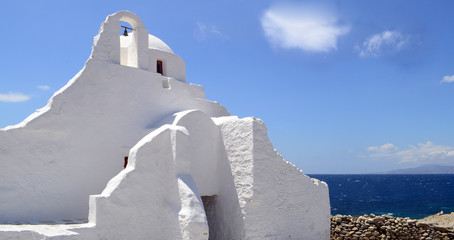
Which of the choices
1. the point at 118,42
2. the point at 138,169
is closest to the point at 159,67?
the point at 118,42

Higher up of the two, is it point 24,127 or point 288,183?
point 24,127

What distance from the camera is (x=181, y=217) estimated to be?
354 inches

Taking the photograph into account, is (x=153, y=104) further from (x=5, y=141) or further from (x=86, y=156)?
(x=5, y=141)

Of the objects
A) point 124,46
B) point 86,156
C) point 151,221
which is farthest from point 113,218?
point 124,46

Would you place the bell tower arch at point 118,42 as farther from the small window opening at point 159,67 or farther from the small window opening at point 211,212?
the small window opening at point 211,212

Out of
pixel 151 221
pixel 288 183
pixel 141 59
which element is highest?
pixel 141 59

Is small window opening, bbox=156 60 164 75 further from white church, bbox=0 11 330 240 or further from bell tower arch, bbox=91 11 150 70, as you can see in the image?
white church, bbox=0 11 330 240

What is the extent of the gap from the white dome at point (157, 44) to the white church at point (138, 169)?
97 cm

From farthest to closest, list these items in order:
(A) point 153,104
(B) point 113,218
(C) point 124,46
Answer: (C) point 124,46 < (A) point 153,104 < (B) point 113,218

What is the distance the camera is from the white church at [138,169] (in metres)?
8.87

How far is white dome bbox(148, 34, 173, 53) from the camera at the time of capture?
14094mm

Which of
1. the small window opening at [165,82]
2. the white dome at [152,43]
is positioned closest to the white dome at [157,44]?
the white dome at [152,43]

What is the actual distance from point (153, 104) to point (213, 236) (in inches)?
175

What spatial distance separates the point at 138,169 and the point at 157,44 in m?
6.62
